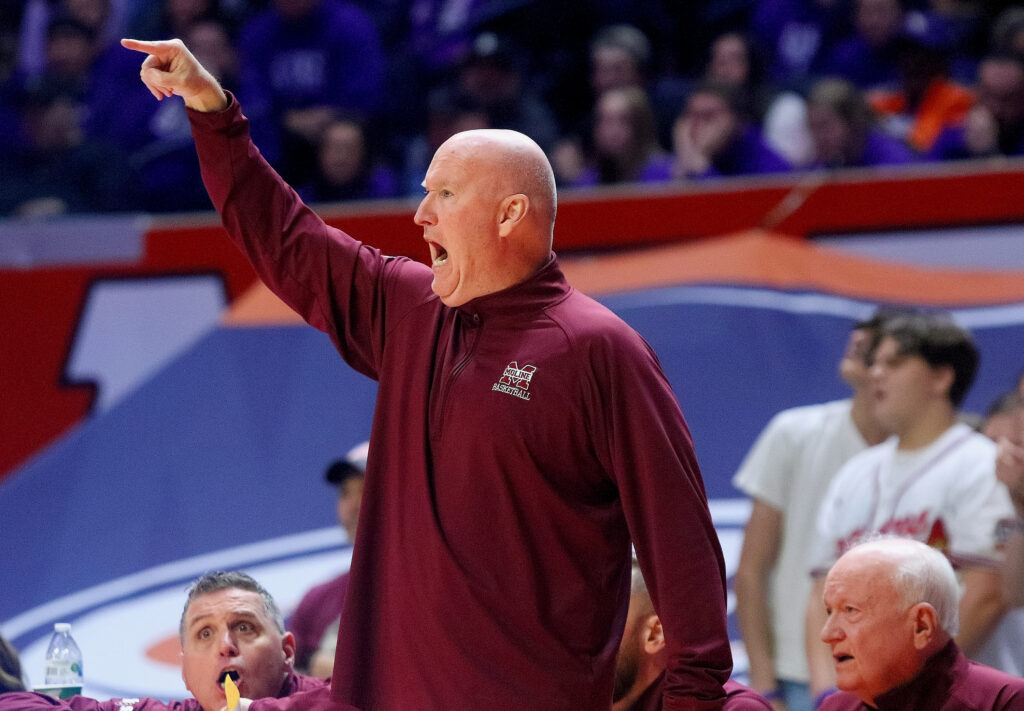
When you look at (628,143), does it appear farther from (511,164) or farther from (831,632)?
(511,164)

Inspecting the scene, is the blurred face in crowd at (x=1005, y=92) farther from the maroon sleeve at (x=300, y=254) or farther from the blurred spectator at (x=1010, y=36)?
the maroon sleeve at (x=300, y=254)

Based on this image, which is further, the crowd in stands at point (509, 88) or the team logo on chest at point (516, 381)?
the crowd in stands at point (509, 88)

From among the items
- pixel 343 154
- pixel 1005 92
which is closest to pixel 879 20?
pixel 1005 92

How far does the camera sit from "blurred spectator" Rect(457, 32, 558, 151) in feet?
21.7

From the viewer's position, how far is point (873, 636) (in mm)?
2799

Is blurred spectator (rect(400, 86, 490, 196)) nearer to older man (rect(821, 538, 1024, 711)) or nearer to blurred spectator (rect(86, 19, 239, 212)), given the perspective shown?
blurred spectator (rect(86, 19, 239, 212))

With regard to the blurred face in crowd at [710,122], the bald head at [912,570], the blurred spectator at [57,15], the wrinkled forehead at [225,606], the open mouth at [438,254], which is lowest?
the wrinkled forehead at [225,606]

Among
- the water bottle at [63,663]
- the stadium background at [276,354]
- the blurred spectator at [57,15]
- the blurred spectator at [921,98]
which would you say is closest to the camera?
the water bottle at [63,663]

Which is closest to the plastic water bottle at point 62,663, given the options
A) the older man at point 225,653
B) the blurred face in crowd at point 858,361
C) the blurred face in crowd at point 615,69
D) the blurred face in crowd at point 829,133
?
the older man at point 225,653

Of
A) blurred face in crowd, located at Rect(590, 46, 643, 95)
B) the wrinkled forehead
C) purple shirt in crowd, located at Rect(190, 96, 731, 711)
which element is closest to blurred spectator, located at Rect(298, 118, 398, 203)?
blurred face in crowd, located at Rect(590, 46, 643, 95)

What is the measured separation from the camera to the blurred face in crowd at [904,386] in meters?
3.95

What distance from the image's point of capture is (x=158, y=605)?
189 inches

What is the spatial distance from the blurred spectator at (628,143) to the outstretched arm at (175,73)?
12.2 ft

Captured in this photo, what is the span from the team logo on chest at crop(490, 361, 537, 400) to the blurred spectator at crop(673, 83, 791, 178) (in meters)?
3.62
